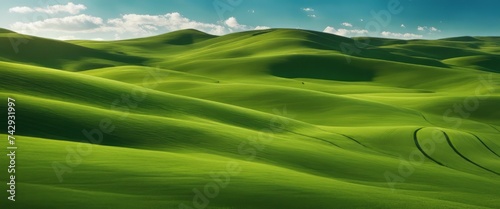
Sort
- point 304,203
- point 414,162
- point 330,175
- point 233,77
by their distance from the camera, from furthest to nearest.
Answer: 1. point 233,77
2. point 414,162
3. point 330,175
4. point 304,203

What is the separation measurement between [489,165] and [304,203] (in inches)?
650

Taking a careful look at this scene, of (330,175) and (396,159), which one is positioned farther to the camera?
(396,159)

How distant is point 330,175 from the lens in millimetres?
17609

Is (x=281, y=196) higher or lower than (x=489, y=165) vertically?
lower

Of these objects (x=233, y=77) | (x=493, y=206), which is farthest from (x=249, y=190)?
(x=233, y=77)

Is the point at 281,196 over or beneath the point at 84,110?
beneath

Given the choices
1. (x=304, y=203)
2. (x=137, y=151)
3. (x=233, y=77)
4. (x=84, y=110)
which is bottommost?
(x=304, y=203)

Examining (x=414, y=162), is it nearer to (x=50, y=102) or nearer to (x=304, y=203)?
(x=304, y=203)

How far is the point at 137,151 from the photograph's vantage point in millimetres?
15195

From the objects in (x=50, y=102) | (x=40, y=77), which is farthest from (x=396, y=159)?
(x=40, y=77)

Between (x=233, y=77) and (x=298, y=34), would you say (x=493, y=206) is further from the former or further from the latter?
(x=298, y=34)

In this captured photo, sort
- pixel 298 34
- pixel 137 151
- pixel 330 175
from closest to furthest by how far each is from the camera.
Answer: pixel 137 151 → pixel 330 175 → pixel 298 34

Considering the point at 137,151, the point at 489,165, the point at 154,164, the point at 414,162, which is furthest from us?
the point at 489,165

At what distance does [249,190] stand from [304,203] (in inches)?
64.3
